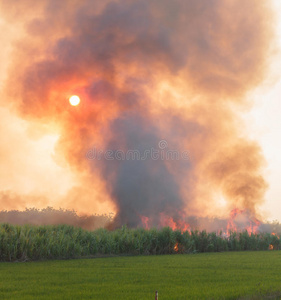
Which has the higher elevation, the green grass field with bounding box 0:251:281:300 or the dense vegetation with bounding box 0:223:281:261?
the dense vegetation with bounding box 0:223:281:261

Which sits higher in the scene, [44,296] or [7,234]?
[7,234]

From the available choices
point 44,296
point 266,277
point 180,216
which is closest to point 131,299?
point 44,296

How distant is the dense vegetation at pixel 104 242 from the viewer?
776 inches

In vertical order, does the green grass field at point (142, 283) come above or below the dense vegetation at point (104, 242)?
below

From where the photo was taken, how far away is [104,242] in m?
23.4

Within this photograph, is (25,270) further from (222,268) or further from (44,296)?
(222,268)

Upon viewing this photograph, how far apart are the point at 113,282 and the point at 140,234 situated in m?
13.5

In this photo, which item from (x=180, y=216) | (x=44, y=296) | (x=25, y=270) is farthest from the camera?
(x=180, y=216)

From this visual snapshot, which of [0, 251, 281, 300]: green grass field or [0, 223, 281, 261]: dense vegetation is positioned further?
[0, 223, 281, 261]: dense vegetation

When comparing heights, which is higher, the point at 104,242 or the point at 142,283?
the point at 104,242

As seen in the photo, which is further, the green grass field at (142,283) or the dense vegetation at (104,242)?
the dense vegetation at (104,242)

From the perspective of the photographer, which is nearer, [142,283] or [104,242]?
[142,283]

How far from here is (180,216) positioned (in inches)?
1977

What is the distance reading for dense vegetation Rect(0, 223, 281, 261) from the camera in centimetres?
1970
